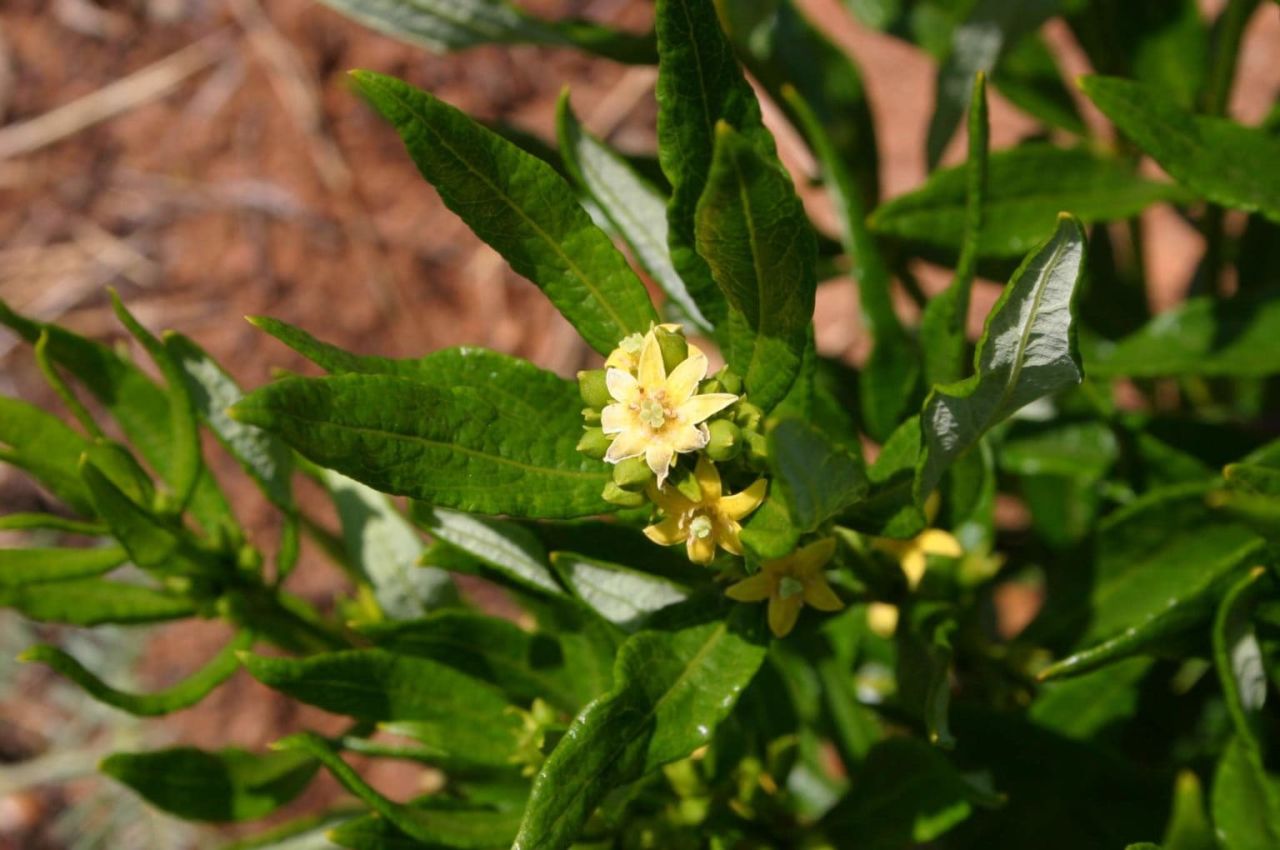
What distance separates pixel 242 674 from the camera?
5.20 metres

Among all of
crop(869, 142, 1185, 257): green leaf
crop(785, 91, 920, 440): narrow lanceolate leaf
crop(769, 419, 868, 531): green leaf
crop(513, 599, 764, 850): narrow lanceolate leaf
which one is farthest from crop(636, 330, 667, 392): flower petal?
crop(869, 142, 1185, 257): green leaf

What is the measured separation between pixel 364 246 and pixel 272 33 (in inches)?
46.4

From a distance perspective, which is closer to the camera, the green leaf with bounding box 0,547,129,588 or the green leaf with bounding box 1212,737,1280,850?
the green leaf with bounding box 1212,737,1280,850

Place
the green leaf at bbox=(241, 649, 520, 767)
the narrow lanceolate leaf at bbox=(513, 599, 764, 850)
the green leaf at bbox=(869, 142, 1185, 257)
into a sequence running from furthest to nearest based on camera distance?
the green leaf at bbox=(869, 142, 1185, 257) → the green leaf at bbox=(241, 649, 520, 767) → the narrow lanceolate leaf at bbox=(513, 599, 764, 850)

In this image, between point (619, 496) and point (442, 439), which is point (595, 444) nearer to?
point (619, 496)

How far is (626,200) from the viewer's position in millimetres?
2107

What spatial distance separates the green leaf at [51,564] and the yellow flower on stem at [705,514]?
101cm

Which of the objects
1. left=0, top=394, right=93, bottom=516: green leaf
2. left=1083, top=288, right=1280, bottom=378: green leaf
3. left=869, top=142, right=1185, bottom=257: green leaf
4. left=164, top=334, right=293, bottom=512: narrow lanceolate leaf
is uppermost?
left=0, top=394, right=93, bottom=516: green leaf

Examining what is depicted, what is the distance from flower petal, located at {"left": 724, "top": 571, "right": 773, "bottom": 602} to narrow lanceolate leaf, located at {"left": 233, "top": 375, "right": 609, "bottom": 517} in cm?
25

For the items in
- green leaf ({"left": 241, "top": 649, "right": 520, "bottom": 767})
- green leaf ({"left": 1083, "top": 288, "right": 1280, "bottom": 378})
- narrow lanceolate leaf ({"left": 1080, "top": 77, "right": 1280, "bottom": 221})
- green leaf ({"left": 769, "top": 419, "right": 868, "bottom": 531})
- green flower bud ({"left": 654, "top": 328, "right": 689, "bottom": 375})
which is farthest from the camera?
green leaf ({"left": 1083, "top": 288, "right": 1280, "bottom": 378})

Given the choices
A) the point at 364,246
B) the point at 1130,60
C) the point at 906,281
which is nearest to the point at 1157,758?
the point at 906,281

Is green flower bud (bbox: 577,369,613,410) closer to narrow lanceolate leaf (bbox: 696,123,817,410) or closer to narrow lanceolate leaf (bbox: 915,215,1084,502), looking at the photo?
narrow lanceolate leaf (bbox: 696,123,817,410)

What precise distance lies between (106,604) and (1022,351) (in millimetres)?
1657

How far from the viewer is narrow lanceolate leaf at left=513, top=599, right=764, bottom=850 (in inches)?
59.9
